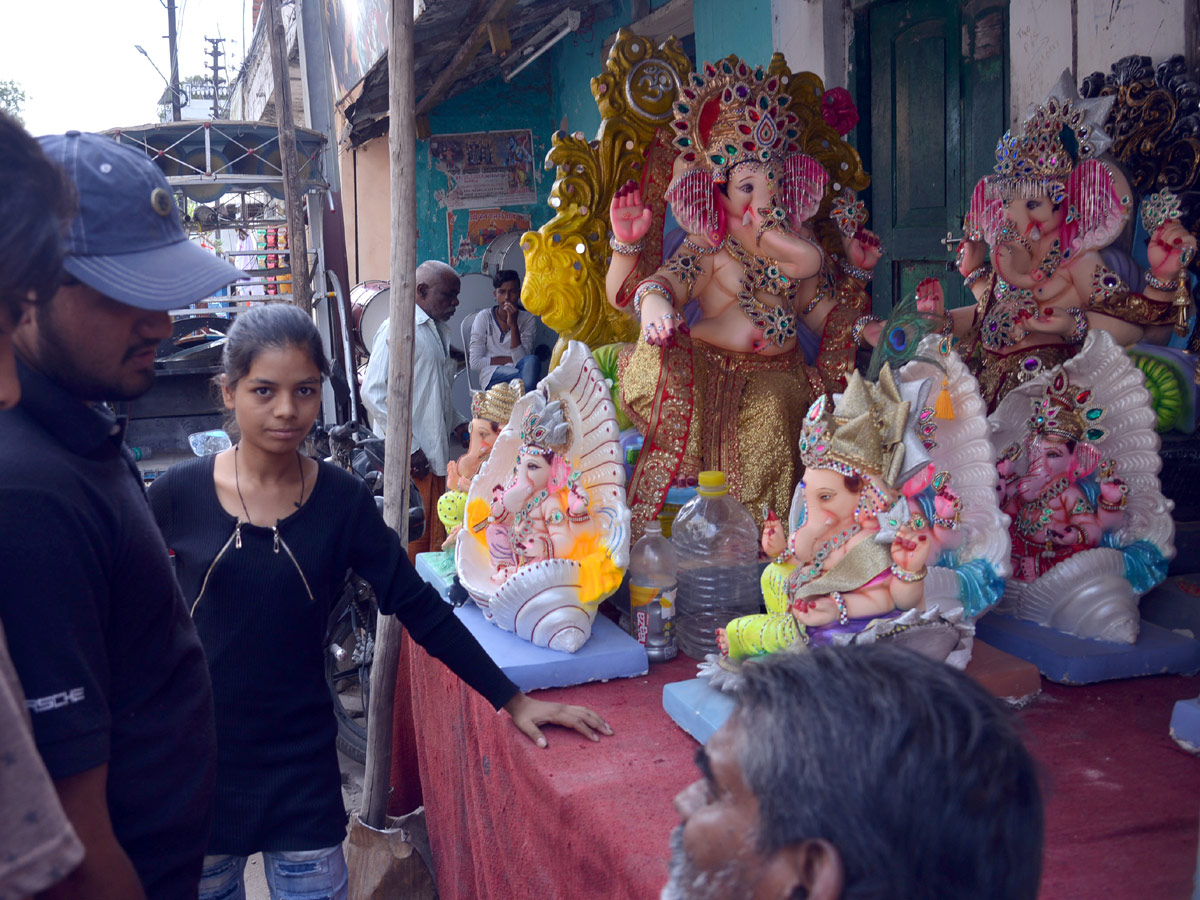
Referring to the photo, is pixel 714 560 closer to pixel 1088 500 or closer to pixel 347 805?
pixel 1088 500

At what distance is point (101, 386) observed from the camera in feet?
3.59

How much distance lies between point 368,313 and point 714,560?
501 cm

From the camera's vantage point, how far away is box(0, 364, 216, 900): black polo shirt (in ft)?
3.21

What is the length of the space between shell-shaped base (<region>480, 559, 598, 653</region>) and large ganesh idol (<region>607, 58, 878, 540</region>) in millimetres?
455

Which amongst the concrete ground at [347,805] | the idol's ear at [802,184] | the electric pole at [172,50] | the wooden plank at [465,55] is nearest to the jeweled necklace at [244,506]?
the idol's ear at [802,184]

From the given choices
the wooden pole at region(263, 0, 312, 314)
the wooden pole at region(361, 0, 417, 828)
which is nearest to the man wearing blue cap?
the wooden pole at region(361, 0, 417, 828)

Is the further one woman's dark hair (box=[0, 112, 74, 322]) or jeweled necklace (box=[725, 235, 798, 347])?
jeweled necklace (box=[725, 235, 798, 347])

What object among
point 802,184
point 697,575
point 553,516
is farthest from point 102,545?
point 802,184

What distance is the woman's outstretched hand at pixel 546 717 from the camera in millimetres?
2023

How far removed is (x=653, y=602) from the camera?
8.21 ft

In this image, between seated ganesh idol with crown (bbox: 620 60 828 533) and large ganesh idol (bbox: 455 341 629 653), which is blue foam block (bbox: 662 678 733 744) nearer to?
large ganesh idol (bbox: 455 341 629 653)

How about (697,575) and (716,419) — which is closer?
(697,575)

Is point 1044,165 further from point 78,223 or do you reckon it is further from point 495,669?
point 78,223

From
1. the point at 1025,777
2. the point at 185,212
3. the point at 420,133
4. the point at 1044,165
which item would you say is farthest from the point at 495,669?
the point at 185,212
